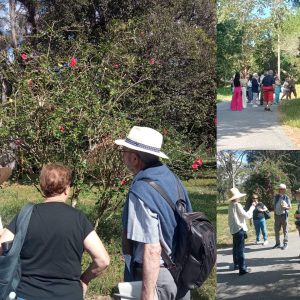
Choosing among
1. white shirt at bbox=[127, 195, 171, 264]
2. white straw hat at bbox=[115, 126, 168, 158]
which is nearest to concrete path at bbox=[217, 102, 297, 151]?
white straw hat at bbox=[115, 126, 168, 158]

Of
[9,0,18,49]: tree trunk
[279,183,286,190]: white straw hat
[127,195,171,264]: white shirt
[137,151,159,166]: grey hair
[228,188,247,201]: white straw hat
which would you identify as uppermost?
[9,0,18,49]: tree trunk

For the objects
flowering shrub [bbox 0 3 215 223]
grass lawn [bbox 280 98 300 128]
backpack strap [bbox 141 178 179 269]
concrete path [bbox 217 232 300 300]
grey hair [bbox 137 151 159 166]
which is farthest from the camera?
flowering shrub [bbox 0 3 215 223]

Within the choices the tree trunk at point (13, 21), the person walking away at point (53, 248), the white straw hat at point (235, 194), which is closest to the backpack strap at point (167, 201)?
the person walking away at point (53, 248)

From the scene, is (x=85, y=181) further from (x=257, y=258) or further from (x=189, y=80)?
(x=189, y=80)

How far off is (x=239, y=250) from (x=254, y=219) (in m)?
0.25

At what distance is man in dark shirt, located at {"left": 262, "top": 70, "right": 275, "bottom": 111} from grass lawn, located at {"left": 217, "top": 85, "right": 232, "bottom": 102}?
0.24 m

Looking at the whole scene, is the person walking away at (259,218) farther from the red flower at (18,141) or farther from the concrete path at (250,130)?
the red flower at (18,141)

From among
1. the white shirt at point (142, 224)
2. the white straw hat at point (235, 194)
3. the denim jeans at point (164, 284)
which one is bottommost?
the denim jeans at point (164, 284)

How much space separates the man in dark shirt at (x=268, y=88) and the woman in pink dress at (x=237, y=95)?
0.17 metres

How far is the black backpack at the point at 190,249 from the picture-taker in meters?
2.34

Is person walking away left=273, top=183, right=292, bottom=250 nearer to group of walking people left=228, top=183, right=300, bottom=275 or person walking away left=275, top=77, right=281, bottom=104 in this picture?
group of walking people left=228, top=183, right=300, bottom=275

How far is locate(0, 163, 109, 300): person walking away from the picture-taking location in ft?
7.22

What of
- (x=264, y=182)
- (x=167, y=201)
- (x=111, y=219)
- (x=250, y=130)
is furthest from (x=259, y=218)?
(x=111, y=219)

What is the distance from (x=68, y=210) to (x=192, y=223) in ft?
1.75
